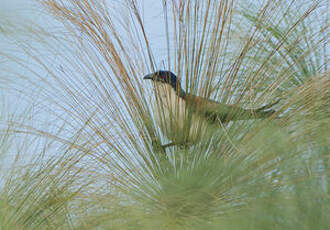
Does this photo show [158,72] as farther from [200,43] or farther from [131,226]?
[131,226]

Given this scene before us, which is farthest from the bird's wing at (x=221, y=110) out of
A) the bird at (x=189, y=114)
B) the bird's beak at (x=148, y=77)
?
the bird's beak at (x=148, y=77)

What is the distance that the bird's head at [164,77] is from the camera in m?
1.24

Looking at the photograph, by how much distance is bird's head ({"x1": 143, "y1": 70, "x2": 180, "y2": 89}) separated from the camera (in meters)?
1.24

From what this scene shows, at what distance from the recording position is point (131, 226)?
113 cm

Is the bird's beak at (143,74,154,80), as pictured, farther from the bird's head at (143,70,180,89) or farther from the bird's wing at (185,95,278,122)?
the bird's wing at (185,95,278,122)

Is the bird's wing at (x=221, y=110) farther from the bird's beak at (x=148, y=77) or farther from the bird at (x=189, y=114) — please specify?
the bird's beak at (x=148, y=77)

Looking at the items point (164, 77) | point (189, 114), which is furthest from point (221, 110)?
point (164, 77)

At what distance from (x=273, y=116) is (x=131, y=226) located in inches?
15.8

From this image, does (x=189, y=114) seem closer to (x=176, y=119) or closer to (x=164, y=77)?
(x=176, y=119)

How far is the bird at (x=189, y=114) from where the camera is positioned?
3.96 feet

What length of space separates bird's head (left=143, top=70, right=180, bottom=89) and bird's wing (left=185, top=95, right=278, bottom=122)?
0.22 feet

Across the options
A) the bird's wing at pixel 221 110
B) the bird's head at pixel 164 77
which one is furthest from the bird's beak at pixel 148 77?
the bird's wing at pixel 221 110

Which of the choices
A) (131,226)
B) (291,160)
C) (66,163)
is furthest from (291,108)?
(66,163)

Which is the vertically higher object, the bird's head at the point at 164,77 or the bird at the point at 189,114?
the bird's head at the point at 164,77
